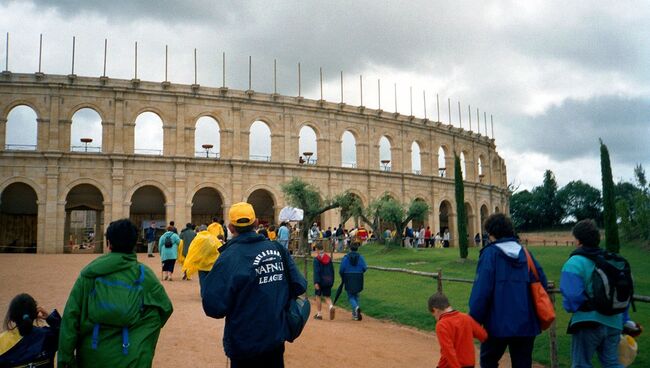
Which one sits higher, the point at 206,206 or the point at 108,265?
the point at 206,206

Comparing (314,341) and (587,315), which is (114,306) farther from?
(314,341)

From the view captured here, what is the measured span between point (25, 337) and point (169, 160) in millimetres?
26755

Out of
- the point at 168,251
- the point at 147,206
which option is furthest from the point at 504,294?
the point at 147,206

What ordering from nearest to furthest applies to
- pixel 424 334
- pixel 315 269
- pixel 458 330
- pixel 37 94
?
pixel 458 330
pixel 424 334
pixel 315 269
pixel 37 94

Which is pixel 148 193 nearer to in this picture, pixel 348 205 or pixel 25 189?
pixel 25 189

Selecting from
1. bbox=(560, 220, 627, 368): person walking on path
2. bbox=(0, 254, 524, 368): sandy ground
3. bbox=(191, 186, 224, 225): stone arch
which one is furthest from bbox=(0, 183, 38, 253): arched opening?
bbox=(560, 220, 627, 368): person walking on path

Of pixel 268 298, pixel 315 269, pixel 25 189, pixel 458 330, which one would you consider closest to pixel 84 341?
pixel 268 298

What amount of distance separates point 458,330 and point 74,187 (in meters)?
30.5

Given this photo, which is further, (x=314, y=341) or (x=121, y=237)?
(x=314, y=341)

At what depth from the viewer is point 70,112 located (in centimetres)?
2834

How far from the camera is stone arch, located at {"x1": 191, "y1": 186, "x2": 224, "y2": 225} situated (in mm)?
33156

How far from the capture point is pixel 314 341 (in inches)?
329

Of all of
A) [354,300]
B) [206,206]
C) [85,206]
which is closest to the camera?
[354,300]

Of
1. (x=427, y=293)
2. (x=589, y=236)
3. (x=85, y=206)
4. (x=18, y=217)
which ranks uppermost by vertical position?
(x=85, y=206)
